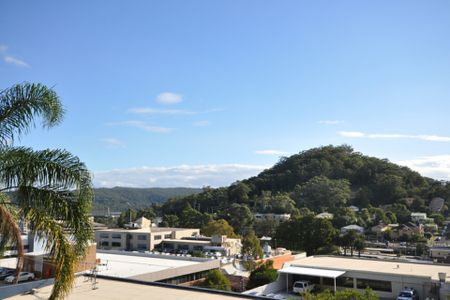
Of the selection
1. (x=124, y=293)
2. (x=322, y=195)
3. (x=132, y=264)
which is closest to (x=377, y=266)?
(x=132, y=264)

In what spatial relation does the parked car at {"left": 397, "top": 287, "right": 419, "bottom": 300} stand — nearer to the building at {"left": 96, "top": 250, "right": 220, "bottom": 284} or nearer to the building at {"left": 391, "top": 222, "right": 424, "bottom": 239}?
the building at {"left": 96, "top": 250, "right": 220, "bottom": 284}

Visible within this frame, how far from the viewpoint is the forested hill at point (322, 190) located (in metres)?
93.9

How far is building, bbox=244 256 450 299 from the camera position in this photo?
880 inches

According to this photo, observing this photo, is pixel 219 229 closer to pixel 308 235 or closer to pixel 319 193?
pixel 308 235

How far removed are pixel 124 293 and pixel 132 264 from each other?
476 inches

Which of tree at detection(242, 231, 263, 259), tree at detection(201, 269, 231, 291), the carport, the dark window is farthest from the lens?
tree at detection(242, 231, 263, 259)

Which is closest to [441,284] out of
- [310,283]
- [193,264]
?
[310,283]

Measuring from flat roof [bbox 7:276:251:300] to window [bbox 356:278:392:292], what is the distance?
13.1 m

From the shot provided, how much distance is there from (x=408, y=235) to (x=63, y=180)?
7006 cm

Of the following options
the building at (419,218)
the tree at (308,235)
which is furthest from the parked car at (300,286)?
the building at (419,218)

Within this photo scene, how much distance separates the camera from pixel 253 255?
3584 centimetres

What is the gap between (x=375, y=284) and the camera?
23.7 meters

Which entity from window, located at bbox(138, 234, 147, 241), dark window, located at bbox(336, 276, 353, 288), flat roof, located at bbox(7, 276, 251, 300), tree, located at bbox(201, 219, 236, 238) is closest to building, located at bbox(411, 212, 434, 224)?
tree, located at bbox(201, 219, 236, 238)

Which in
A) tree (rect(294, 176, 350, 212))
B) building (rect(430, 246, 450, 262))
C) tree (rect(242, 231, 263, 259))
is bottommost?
building (rect(430, 246, 450, 262))
